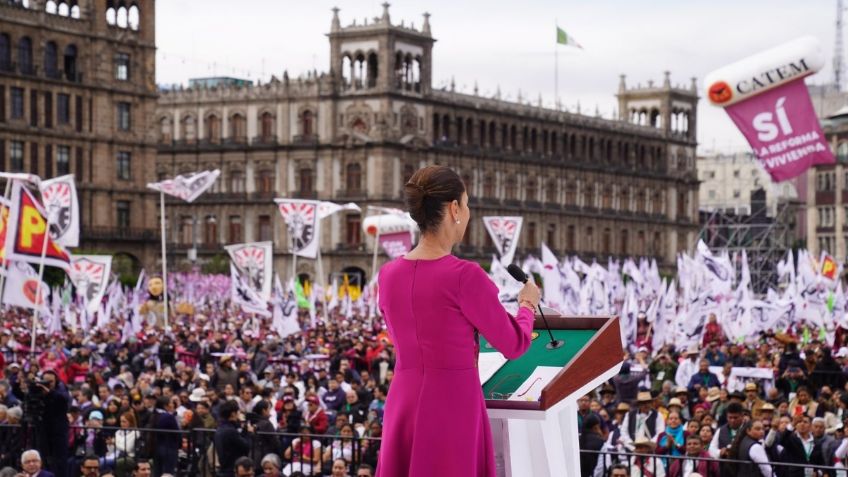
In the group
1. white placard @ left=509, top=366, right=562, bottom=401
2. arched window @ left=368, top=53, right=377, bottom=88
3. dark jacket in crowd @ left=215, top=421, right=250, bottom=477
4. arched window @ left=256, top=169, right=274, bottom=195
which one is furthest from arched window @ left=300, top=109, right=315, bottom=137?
white placard @ left=509, top=366, right=562, bottom=401

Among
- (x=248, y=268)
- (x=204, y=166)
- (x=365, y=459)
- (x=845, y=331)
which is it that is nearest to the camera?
(x=365, y=459)

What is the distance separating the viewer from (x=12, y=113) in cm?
6172

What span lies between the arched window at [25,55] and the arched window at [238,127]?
735 inches

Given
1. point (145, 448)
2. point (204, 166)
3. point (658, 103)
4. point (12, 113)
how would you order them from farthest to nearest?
point (658, 103), point (204, 166), point (12, 113), point (145, 448)

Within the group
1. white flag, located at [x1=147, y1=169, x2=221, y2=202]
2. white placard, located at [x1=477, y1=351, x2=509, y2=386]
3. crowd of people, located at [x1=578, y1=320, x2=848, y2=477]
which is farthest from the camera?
white flag, located at [x1=147, y1=169, x2=221, y2=202]

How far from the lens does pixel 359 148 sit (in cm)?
7675

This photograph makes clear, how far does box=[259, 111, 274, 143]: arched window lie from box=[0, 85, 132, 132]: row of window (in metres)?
14.0

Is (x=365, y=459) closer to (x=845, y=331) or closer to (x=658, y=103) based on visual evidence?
(x=845, y=331)

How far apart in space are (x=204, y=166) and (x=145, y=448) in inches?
2613

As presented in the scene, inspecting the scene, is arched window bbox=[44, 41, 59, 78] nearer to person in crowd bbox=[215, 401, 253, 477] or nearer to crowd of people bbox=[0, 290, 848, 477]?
crowd of people bbox=[0, 290, 848, 477]

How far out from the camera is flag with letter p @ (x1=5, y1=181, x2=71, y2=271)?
23719 millimetres

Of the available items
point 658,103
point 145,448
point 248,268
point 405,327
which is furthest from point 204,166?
point 405,327

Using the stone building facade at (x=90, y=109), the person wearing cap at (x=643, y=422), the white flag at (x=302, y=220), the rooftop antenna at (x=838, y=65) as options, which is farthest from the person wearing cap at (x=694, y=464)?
the rooftop antenna at (x=838, y=65)

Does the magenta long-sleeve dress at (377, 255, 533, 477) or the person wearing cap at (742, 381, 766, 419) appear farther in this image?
the person wearing cap at (742, 381, 766, 419)
